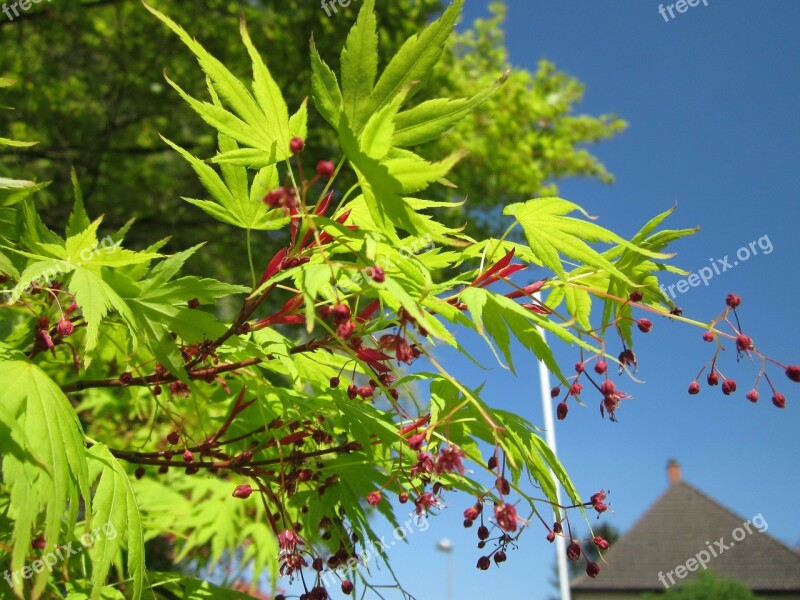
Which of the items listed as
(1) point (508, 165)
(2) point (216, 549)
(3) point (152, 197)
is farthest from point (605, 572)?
(2) point (216, 549)

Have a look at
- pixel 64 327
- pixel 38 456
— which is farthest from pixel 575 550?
pixel 64 327

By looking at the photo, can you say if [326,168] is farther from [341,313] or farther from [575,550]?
[575,550]

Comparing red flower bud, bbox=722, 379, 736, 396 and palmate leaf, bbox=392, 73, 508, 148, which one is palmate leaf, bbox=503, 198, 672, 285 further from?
red flower bud, bbox=722, 379, 736, 396

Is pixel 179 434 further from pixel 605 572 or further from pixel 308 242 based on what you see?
pixel 605 572

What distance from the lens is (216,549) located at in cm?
284

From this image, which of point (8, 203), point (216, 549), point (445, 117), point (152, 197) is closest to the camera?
point (445, 117)

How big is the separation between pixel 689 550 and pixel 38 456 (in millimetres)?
29800

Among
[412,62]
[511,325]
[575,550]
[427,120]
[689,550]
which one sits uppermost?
[412,62]

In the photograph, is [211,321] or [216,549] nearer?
[211,321]

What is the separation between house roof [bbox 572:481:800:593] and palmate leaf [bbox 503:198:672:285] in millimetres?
24185

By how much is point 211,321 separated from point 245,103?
40 centimetres

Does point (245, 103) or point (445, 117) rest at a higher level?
point (245, 103)

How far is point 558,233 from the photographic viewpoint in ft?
3.98

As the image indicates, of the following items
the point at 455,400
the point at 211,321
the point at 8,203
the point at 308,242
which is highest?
the point at 8,203
